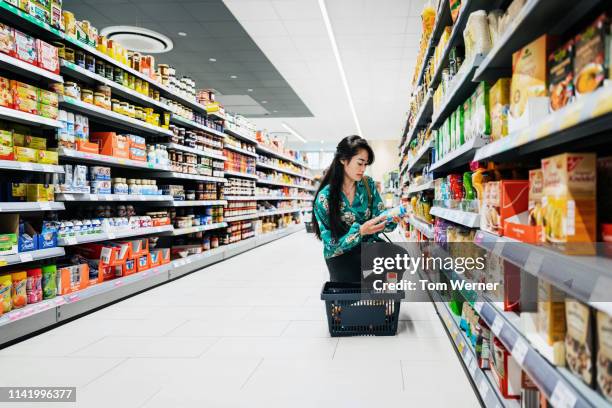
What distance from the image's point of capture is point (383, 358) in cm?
242

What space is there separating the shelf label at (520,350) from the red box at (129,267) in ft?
12.0

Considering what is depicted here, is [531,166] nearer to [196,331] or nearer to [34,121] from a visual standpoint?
[196,331]

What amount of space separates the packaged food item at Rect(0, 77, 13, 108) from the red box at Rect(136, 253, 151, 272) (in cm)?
195

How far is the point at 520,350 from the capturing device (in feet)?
4.27

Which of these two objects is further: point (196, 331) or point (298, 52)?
point (298, 52)

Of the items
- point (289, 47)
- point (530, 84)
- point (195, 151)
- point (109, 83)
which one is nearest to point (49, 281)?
point (109, 83)

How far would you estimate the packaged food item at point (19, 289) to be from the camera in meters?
2.80

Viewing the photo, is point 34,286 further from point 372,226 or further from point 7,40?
point 372,226

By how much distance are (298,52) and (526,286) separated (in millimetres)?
7455

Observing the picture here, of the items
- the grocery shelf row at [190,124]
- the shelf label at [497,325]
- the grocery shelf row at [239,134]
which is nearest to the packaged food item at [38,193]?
the grocery shelf row at [190,124]

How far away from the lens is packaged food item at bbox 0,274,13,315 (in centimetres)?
268

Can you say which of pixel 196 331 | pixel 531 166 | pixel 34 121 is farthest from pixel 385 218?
pixel 34 121

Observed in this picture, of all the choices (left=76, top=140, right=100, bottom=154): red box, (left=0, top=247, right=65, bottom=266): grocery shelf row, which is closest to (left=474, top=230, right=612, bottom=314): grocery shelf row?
(left=0, top=247, right=65, bottom=266): grocery shelf row

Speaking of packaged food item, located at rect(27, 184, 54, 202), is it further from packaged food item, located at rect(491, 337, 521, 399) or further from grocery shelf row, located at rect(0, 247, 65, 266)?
packaged food item, located at rect(491, 337, 521, 399)
